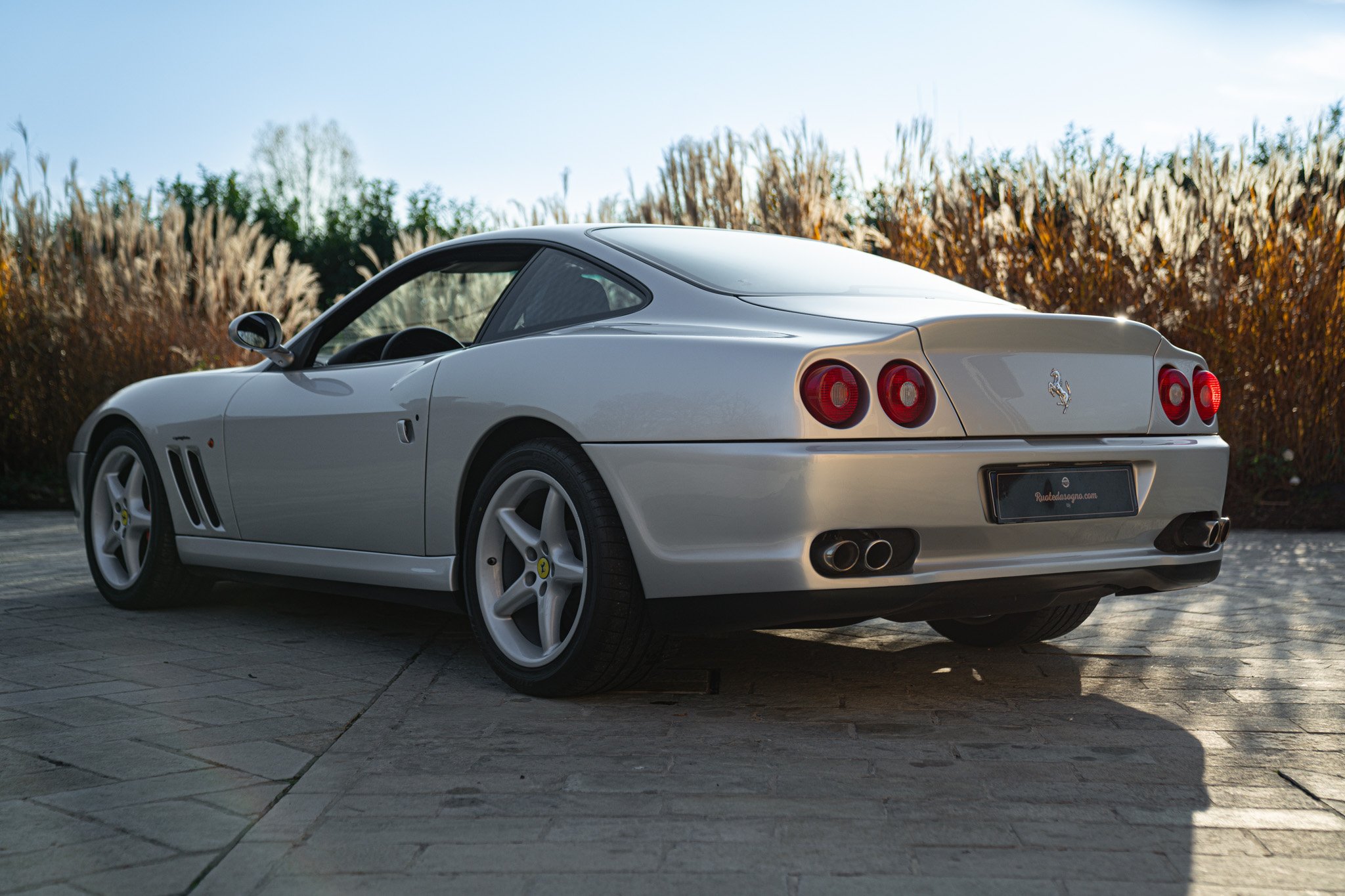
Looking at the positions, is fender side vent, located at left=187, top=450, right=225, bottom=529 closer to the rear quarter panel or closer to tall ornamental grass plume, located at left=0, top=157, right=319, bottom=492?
the rear quarter panel

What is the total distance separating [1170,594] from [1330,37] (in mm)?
3868

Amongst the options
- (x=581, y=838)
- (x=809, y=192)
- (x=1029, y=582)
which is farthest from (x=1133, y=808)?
(x=809, y=192)

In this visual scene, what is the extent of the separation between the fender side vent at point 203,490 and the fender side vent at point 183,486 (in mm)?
55

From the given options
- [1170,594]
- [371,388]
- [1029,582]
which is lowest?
[1170,594]

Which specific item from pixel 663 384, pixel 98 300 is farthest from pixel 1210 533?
pixel 98 300

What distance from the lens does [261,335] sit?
489 cm

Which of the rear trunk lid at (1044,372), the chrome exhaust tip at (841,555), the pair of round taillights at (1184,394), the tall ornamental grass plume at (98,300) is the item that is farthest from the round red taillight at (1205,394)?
the tall ornamental grass plume at (98,300)

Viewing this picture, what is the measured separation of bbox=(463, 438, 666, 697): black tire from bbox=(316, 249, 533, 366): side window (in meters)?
0.76

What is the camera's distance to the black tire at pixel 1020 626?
14.3 ft

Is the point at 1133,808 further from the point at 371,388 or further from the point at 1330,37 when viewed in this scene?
the point at 371,388

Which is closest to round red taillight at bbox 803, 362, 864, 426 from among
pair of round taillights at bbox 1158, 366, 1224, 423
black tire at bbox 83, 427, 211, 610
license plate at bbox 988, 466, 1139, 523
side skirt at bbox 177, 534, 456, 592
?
license plate at bbox 988, 466, 1139, 523

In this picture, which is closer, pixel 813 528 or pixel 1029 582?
pixel 813 528

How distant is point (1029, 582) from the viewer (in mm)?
3328

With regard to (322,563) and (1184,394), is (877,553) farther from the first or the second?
(322,563)
